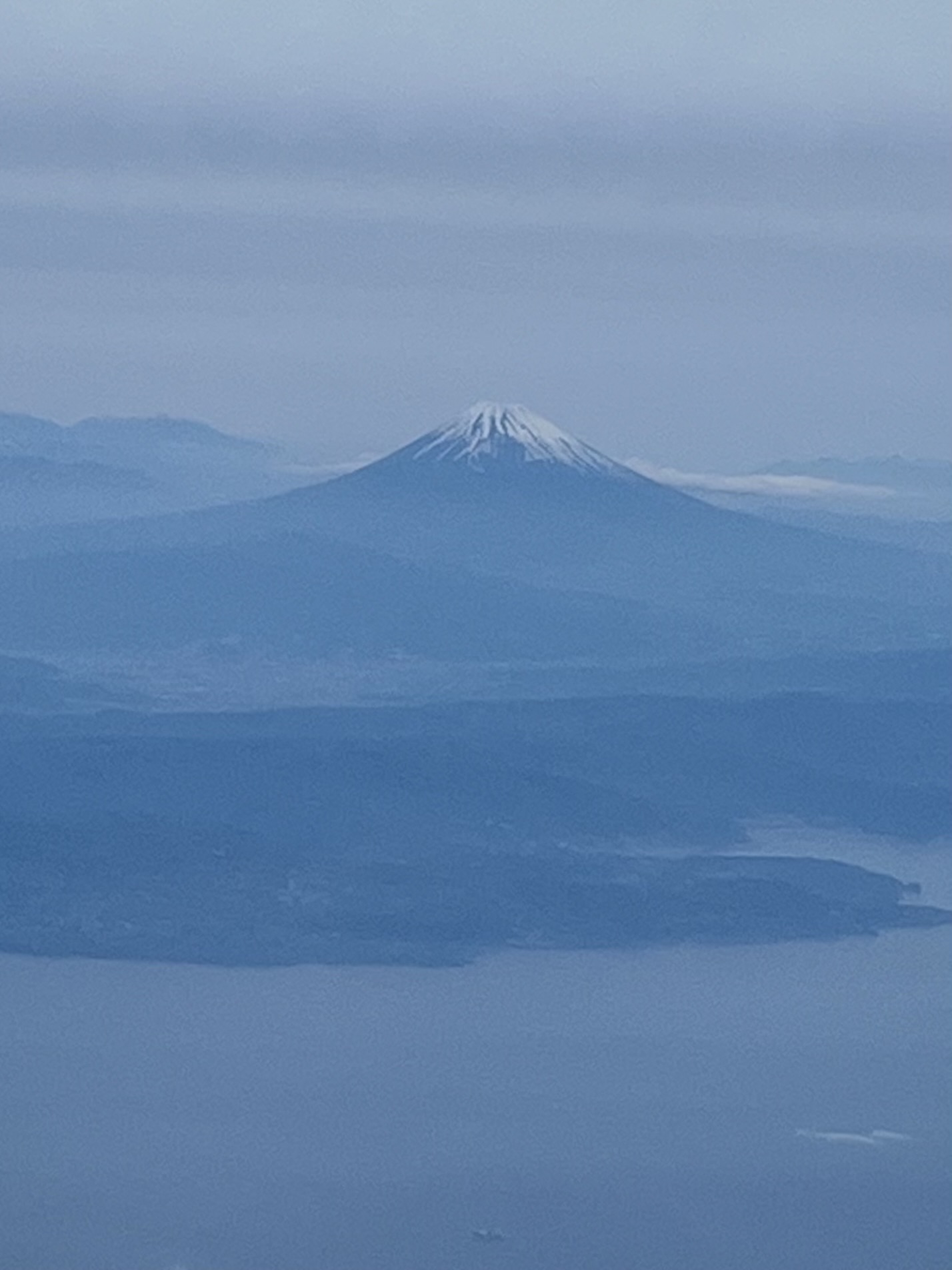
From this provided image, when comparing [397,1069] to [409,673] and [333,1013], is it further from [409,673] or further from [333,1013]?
[409,673]

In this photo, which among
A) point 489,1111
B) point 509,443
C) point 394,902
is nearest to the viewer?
point 489,1111

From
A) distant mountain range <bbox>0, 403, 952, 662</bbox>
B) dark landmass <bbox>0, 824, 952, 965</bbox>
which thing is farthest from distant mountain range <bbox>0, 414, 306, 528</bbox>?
dark landmass <bbox>0, 824, 952, 965</bbox>

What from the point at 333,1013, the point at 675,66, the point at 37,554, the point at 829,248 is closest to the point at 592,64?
the point at 675,66

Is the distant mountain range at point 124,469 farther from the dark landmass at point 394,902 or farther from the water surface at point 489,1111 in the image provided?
the water surface at point 489,1111

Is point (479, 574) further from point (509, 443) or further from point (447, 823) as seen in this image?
point (447, 823)

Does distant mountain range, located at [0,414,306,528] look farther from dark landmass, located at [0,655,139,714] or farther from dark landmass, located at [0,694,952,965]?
dark landmass, located at [0,694,952,965]

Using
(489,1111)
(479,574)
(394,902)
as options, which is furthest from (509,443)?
(489,1111)
